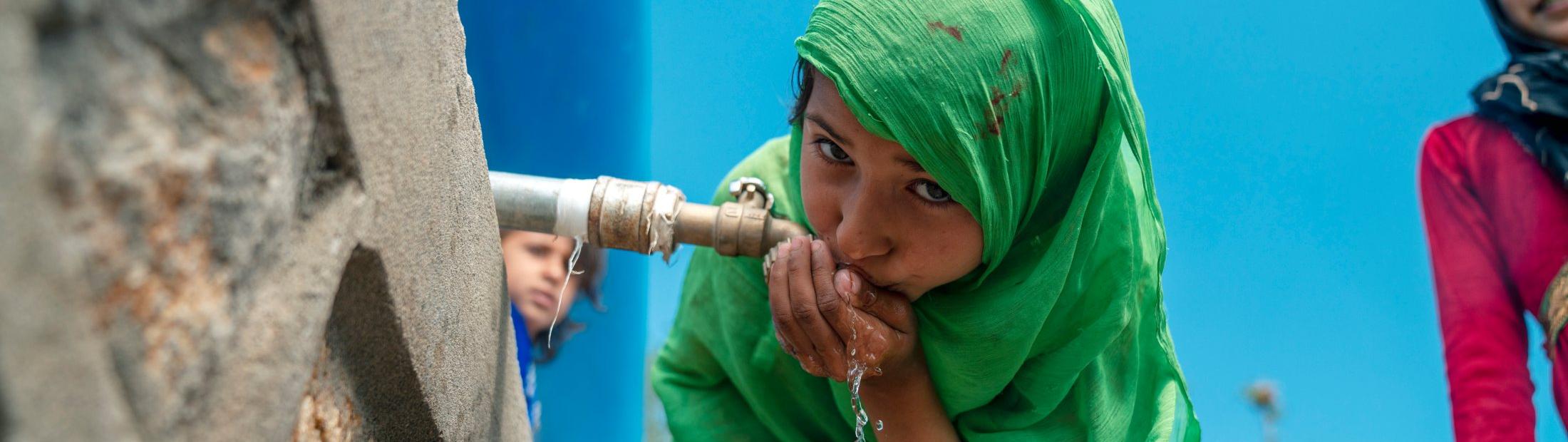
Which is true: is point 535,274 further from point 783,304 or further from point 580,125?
point 783,304

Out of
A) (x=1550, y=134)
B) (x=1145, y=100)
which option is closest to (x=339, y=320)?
(x=1550, y=134)

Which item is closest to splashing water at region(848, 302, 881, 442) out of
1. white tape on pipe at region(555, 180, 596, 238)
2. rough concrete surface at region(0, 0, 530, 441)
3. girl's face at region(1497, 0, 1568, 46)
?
white tape on pipe at region(555, 180, 596, 238)

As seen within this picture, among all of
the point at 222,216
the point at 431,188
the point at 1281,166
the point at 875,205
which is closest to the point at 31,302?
the point at 222,216

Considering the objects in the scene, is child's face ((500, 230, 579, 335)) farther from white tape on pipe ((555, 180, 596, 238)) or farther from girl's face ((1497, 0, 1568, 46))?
girl's face ((1497, 0, 1568, 46))

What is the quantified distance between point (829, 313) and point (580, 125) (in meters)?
1.03

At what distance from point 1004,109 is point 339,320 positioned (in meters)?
0.61

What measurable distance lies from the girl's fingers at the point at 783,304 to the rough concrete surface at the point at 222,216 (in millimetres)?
415

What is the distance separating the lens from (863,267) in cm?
128

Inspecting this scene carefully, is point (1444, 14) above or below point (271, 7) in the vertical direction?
below

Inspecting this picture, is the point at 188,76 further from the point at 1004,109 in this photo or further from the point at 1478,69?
the point at 1478,69

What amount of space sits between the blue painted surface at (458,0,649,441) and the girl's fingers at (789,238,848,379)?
724 millimetres

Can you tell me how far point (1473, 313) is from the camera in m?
2.17

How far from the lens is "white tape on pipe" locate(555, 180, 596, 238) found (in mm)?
1399

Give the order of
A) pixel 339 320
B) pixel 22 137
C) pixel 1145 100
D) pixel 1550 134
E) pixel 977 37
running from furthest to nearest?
pixel 1145 100 → pixel 1550 134 → pixel 977 37 → pixel 339 320 → pixel 22 137
